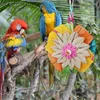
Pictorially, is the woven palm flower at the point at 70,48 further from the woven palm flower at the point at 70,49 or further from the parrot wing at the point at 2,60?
the parrot wing at the point at 2,60

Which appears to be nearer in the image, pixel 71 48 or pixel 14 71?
pixel 71 48

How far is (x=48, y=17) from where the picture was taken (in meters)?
0.86

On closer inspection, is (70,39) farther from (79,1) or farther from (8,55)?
(79,1)

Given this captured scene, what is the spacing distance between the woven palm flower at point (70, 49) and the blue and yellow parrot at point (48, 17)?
0.11 m

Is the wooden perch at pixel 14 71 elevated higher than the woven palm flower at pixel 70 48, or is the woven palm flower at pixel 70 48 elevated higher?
the woven palm flower at pixel 70 48

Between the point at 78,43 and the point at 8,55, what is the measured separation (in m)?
0.23

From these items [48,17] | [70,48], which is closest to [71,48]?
[70,48]

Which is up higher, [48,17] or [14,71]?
[48,17]

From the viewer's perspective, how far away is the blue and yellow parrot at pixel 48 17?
0.84 m

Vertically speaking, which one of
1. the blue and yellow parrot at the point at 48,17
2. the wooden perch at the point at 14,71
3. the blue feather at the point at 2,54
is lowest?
the wooden perch at the point at 14,71

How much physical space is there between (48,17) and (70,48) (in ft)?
0.48

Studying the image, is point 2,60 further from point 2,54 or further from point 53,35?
point 53,35

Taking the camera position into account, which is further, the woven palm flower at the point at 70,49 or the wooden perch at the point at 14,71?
the wooden perch at the point at 14,71

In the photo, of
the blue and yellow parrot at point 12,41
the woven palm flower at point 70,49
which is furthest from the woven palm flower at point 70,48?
the blue and yellow parrot at point 12,41
